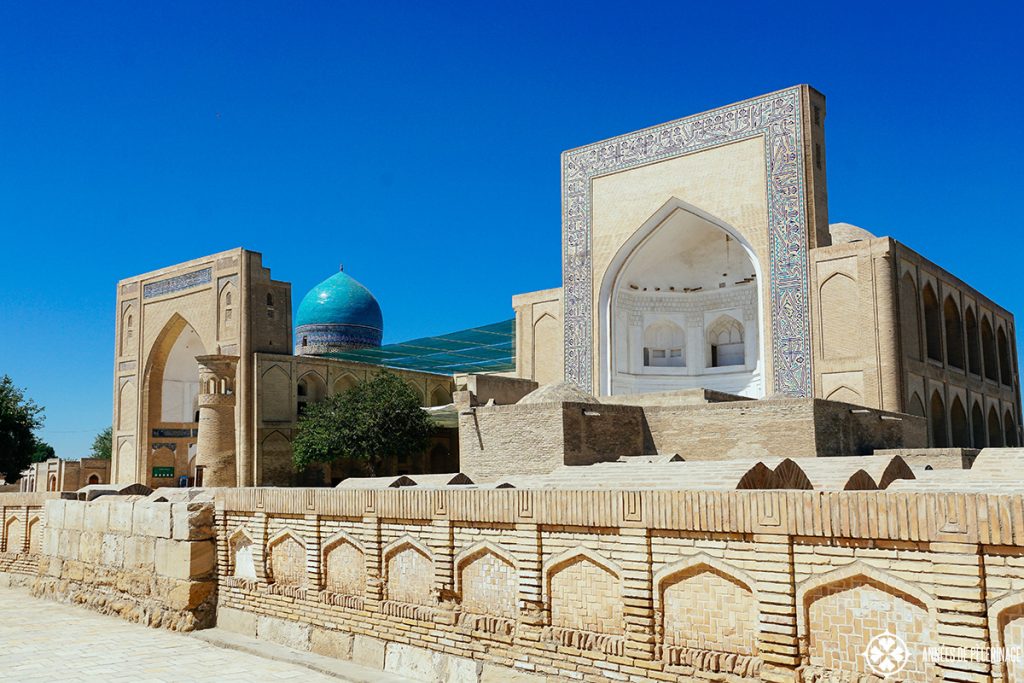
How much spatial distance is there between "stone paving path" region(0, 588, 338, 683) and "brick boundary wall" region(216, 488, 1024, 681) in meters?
0.53

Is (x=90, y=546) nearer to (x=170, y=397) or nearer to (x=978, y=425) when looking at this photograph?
(x=170, y=397)

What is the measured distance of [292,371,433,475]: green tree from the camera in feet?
77.1

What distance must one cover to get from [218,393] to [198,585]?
17.7m

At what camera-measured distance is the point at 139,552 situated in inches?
347

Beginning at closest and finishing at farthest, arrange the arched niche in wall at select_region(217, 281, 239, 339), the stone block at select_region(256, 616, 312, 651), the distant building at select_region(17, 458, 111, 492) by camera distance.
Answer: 1. the stone block at select_region(256, 616, 312, 651)
2. the arched niche in wall at select_region(217, 281, 239, 339)
3. the distant building at select_region(17, 458, 111, 492)

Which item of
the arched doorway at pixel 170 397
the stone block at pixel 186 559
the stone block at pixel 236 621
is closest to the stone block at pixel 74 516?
the stone block at pixel 186 559

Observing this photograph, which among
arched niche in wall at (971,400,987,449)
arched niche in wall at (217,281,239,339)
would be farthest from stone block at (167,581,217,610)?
arched niche in wall at (971,400,987,449)

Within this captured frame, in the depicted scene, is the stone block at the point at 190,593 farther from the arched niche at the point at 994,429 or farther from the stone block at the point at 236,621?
the arched niche at the point at 994,429

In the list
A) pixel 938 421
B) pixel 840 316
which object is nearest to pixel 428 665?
pixel 840 316

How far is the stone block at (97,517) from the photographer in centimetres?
957

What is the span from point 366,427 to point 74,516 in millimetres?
13347

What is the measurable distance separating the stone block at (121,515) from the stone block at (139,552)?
0.48 feet

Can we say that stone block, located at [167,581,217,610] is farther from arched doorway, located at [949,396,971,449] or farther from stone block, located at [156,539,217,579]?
arched doorway, located at [949,396,971,449]

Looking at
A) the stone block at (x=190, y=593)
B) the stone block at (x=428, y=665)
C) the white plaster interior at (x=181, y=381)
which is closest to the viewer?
the stone block at (x=428, y=665)
